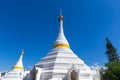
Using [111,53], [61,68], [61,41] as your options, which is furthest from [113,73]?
[111,53]

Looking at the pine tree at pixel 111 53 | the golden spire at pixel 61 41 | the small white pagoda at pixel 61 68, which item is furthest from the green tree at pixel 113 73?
the pine tree at pixel 111 53

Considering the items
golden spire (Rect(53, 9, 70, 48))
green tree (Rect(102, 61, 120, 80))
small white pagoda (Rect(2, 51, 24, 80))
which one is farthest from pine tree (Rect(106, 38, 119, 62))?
small white pagoda (Rect(2, 51, 24, 80))

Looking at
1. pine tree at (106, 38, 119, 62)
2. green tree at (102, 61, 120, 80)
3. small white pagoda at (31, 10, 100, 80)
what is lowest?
green tree at (102, 61, 120, 80)

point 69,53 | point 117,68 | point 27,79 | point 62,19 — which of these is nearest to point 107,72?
point 117,68

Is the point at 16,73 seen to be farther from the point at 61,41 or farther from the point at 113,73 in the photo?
the point at 113,73

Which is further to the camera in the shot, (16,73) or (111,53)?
(16,73)

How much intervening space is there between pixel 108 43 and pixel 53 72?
14.2 m

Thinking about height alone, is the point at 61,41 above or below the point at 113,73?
above

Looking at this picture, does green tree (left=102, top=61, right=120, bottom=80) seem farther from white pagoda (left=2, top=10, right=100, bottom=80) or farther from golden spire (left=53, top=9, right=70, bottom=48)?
golden spire (left=53, top=9, right=70, bottom=48)

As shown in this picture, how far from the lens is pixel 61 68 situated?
2405 cm

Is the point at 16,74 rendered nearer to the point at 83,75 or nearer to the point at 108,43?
the point at 83,75

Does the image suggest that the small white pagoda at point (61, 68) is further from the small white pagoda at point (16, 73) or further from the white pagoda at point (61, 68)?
the small white pagoda at point (16, 73)

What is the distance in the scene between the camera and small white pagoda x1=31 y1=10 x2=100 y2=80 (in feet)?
75.7

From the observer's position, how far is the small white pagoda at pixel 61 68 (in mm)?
23062
